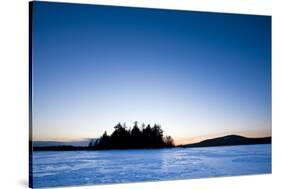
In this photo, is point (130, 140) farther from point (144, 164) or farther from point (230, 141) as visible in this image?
point (230, 141)

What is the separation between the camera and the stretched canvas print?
425 centimetres

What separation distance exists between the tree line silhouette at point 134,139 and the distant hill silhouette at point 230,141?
237mm

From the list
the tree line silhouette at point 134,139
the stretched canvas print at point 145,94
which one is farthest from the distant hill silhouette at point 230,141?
the tree line silhouette at point 134,139

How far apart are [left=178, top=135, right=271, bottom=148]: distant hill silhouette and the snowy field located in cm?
4

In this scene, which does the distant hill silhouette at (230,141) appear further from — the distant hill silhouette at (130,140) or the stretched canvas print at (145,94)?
the distant hill silhouette at (130,140)

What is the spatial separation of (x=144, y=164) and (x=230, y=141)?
80 cm

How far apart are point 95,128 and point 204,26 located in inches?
48.2

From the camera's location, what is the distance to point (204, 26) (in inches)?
184

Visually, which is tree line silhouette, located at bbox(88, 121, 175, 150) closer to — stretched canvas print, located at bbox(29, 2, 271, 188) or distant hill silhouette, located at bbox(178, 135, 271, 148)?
stretched canvas print, located at bbox(29, 2, 271, 188)

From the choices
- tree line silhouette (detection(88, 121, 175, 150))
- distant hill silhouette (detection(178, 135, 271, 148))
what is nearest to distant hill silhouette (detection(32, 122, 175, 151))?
tree line silhouette (detection(88, 121, 175, 150))

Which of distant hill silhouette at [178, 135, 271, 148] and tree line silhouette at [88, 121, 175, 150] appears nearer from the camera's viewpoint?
tree line silhouette at [88, 121, 175, 150]

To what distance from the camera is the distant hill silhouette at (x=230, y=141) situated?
4715 millimetres
